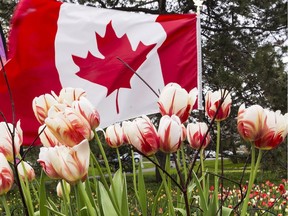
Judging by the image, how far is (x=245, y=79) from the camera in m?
9.29

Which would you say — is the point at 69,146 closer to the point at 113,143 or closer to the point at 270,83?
the point at 113,143

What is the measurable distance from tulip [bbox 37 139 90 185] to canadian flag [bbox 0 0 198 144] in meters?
1.55

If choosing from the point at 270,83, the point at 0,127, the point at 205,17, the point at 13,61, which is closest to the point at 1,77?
the point at 13,61

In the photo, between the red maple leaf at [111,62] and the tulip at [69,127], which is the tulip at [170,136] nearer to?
the tulip at [69,127]

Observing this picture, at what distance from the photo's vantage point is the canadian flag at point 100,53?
8.49 ft

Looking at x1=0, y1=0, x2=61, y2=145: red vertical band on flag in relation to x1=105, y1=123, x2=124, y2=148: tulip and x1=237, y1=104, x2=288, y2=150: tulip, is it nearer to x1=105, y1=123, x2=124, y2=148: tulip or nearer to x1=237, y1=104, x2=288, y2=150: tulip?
x1=105, y1=123, x2=124, y2=148: tulip

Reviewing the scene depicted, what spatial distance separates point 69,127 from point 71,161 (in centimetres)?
7

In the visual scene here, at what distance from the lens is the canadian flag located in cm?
259

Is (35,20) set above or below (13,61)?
above

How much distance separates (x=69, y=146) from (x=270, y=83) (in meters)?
8.51

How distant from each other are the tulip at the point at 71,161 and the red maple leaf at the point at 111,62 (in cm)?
168

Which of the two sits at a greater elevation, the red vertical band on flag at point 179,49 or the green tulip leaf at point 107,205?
the red vertical band on flag at point 179,49

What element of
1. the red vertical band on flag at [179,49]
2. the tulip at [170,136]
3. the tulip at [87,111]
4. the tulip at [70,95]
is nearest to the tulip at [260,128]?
the tulip at [170,136]

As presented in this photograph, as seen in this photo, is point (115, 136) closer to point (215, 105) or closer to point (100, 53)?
point (215, 105)
